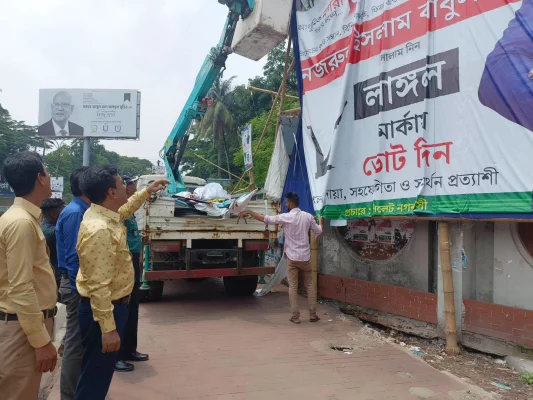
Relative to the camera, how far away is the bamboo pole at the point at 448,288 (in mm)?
4453

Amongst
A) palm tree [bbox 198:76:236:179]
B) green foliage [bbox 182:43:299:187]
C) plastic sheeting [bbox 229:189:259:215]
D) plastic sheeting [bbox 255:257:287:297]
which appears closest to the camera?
plastic sheeting [bbox 229:189:259:215]

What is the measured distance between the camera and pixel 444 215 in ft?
14.6

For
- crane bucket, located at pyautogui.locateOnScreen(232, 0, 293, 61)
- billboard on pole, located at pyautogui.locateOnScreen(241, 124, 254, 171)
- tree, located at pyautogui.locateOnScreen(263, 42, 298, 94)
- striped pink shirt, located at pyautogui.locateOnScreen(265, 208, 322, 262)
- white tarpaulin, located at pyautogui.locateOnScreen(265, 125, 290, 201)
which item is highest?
tree, located at pyautogui.locateOnScreen(263, 42, 298, 94)

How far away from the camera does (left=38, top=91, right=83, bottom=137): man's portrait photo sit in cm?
2384

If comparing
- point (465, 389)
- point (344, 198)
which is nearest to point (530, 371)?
point (465, 389)

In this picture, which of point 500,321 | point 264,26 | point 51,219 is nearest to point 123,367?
point 51,219

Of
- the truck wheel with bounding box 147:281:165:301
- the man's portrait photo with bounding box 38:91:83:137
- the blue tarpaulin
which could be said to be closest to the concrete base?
the blue tarpaulin

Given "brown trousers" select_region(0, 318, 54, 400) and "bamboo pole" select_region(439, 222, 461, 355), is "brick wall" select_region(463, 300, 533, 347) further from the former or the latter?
"brown trousers" select_region(0, 318, 54, 400)

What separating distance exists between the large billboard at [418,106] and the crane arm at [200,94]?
154 cm

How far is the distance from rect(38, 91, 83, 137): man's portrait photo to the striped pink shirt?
2176cm

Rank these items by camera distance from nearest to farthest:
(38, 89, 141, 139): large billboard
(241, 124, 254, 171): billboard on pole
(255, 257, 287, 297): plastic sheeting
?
(255, 257, 287, 297): plastic sheeting < (241, 124, 254, 171): billboard on pole < (38, 89, 141, 139): large billboard

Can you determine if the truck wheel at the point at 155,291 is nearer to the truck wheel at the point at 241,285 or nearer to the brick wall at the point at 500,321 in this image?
the truck wheel at the point at 241,285

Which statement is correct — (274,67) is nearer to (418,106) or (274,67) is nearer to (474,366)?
(418,106)

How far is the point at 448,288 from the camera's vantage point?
14.8 feet
